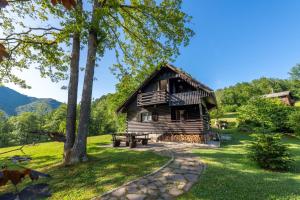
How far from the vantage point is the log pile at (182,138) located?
15995 mm

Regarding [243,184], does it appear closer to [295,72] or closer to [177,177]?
[177,177]

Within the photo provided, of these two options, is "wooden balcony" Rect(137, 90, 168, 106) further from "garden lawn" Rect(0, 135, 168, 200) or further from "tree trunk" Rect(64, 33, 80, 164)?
"tree trunk" Rect(64, 33, 80, 164)

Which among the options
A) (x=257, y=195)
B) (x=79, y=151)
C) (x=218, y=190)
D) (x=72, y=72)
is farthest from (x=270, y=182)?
(x=72, y=72)

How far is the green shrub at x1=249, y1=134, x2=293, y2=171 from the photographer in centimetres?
750

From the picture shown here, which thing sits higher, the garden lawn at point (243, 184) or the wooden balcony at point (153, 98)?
the wooden balcony at point (153, 98)

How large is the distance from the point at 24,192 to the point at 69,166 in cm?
749

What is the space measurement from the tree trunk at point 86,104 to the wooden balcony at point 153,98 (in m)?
9.43

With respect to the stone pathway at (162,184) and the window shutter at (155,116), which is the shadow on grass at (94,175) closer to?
the stone pathway at (162,184)

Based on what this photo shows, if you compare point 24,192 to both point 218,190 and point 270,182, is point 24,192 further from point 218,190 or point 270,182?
point 270,182

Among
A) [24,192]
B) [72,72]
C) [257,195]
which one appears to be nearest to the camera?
[24,192]

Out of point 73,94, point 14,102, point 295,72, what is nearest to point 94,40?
point 73,94

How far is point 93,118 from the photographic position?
49750 millimetres

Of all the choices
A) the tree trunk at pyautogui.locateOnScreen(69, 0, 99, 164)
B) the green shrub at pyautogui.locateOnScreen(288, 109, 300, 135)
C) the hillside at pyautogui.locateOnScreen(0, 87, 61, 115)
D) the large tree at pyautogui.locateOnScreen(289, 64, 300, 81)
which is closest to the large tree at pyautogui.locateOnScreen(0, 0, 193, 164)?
the tree trunk at pyautogui.locateOnScreen(69, 0, 99, 164)

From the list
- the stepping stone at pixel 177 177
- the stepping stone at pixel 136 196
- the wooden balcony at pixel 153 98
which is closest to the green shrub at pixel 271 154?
the stepping stone at pixel 177 177
